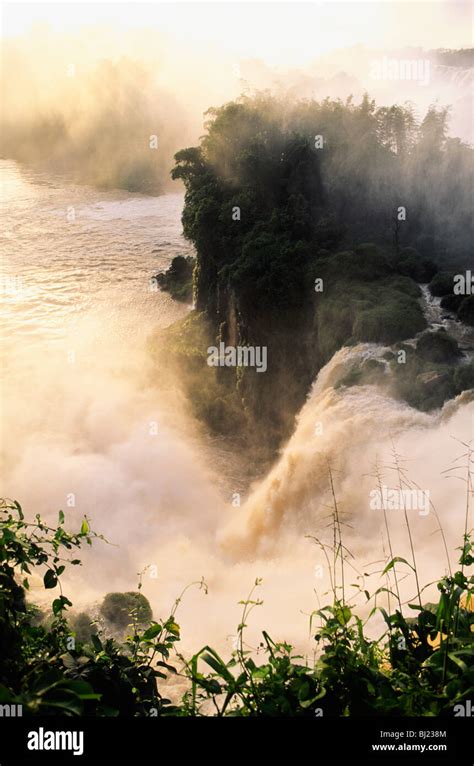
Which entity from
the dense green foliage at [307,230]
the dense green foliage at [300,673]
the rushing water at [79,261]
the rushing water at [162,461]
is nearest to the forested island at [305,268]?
the dense green foliage at [307,230]

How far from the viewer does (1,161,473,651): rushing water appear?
13742 mm

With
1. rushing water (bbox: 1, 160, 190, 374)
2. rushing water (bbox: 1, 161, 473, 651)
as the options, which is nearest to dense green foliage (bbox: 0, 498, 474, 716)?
rushing water (bbox: 1, 161, 473, 651)

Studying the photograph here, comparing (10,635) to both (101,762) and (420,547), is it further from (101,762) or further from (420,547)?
(420,547)

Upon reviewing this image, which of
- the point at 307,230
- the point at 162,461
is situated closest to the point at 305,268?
the point at 307,230

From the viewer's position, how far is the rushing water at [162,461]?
45.1 feet

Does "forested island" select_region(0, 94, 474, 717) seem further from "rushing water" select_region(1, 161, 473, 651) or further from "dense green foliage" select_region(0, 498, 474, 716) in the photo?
"rushing water" select_region(1, 161, 473, 651)

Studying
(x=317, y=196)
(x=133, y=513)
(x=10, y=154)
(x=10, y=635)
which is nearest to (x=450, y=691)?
(x=10, y=635)

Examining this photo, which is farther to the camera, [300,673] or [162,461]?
[162,461]

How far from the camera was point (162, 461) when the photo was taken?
22.6 meters

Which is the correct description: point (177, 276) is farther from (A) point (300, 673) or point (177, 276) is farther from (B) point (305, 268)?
(A) point (300, 673)

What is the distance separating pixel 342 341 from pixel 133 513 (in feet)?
26.9

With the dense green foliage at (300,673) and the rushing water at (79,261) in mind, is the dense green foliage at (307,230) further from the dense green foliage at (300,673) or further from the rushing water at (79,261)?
the dense green foliage at (300,673)

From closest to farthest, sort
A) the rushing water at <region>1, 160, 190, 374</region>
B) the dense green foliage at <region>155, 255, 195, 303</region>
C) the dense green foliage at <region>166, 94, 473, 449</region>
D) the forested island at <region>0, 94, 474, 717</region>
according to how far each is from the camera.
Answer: the forested island at <region>0, 94, 474, 717</region> < the dense green foliage at <region>166, 94, 473, 449</region> < the rushing water at <region>1, 160, 190, 374</region> < the dense green foliage at <region>155, 255, 195, 303</region>

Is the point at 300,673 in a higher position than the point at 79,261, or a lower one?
lower
